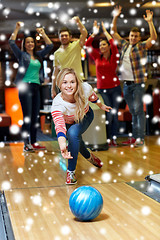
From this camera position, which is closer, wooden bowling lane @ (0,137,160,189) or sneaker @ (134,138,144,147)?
wooden bowling lane @ (0,137,160,189)

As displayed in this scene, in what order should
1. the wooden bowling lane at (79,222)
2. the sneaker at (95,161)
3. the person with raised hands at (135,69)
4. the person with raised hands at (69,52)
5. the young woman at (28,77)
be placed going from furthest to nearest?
the person with raised hands at (135,69) → the young woman at (28,77) → the person with raised hands at (69,52) → the sneaker at (95,161) → the wooden bowling lane at (79,222)

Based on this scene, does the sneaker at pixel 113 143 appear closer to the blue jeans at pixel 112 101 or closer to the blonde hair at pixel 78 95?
the blue jeans at pixel 112 101

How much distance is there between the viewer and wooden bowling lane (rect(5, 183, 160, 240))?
151 cm

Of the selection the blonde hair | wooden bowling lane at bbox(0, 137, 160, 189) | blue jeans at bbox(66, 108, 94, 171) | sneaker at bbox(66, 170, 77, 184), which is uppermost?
the blonde hair

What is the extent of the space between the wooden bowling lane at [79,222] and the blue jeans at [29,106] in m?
1.55

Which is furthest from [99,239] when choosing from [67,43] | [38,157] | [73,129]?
[67,43]

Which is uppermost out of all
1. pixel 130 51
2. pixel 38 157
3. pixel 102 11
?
pixel 102 11

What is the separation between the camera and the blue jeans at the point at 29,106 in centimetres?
368

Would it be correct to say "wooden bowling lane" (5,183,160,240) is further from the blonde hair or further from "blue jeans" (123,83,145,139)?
"blue jeans" (123,83,145,139)

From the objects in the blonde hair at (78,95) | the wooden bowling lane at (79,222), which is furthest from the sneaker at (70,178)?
the blonde hair at (78,95)

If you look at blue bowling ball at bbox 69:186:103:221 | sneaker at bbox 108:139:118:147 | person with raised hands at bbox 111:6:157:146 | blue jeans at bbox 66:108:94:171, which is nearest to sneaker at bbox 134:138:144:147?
person with raised hands at bbox 111:6:157:146

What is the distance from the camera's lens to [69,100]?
236 cm

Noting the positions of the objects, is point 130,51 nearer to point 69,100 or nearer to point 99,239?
point 69,100

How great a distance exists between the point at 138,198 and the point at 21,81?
2.09m
